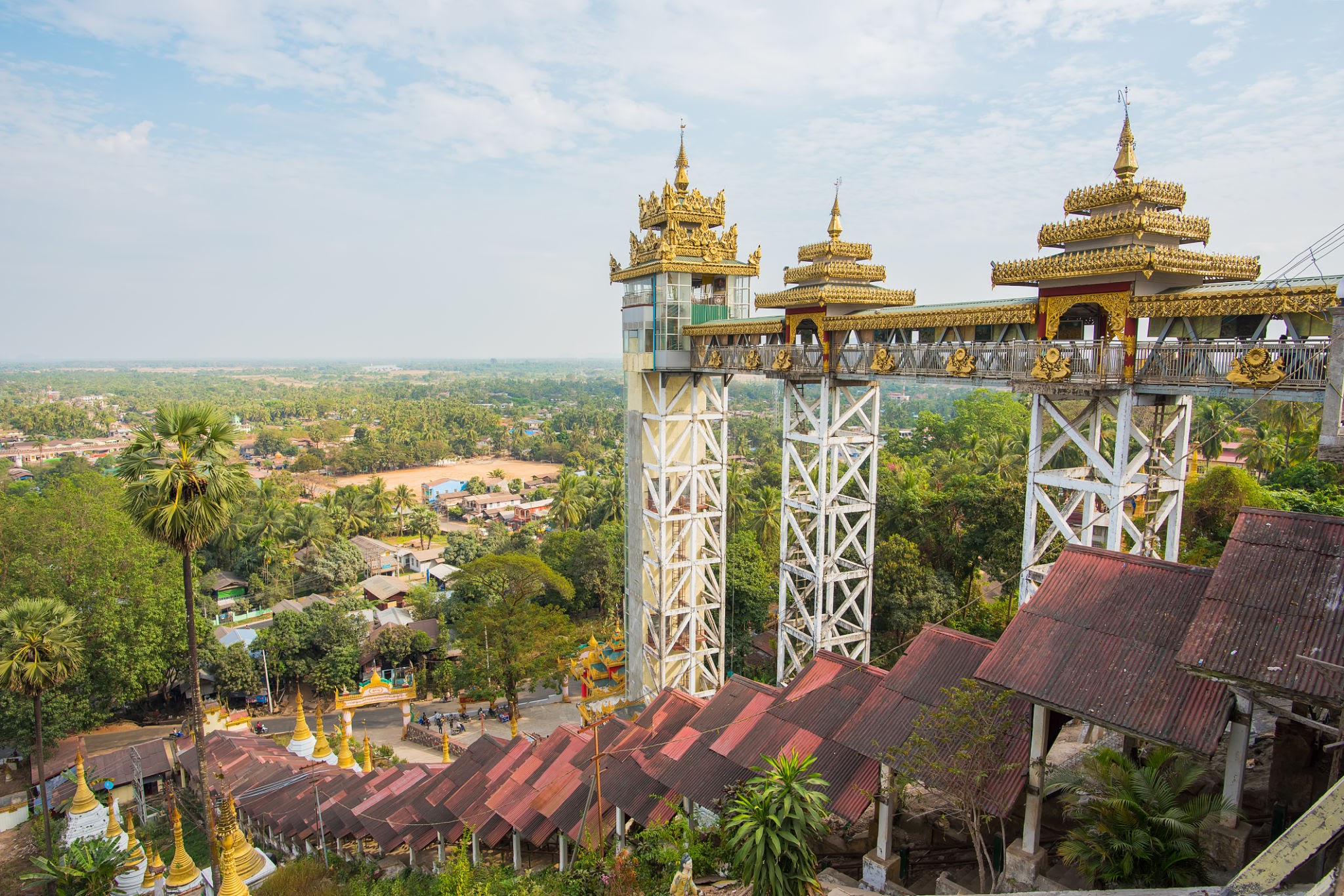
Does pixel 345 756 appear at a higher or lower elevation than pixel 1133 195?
lower

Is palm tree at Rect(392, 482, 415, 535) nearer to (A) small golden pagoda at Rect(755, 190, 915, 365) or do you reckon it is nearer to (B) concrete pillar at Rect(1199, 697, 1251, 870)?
(A) small golden pagoda at Rect(755, 190, 915, 365)

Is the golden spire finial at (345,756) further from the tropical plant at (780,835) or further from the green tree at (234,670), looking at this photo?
the tropical plant at (780,835)

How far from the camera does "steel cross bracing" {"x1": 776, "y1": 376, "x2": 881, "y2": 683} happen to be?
59.8 ft

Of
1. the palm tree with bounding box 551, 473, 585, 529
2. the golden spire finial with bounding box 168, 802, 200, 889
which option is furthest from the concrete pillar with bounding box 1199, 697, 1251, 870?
the palm tree with bounding box 551, 473, 585, 529

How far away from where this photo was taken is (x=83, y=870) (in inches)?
661

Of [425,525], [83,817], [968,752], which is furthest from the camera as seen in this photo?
[425,525]

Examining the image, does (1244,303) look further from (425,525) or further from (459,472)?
(459,472)

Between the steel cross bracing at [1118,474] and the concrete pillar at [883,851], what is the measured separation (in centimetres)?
502

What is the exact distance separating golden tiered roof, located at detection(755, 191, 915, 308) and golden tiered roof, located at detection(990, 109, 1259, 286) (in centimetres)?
537

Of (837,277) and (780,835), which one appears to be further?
(837,277)

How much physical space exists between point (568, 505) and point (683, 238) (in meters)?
32.1

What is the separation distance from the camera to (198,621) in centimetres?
3161

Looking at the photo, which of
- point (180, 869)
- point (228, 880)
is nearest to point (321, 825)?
point (180, 869)

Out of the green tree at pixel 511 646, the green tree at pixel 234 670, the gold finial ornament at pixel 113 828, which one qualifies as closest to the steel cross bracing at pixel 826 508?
the green tree at pixel 511 646
